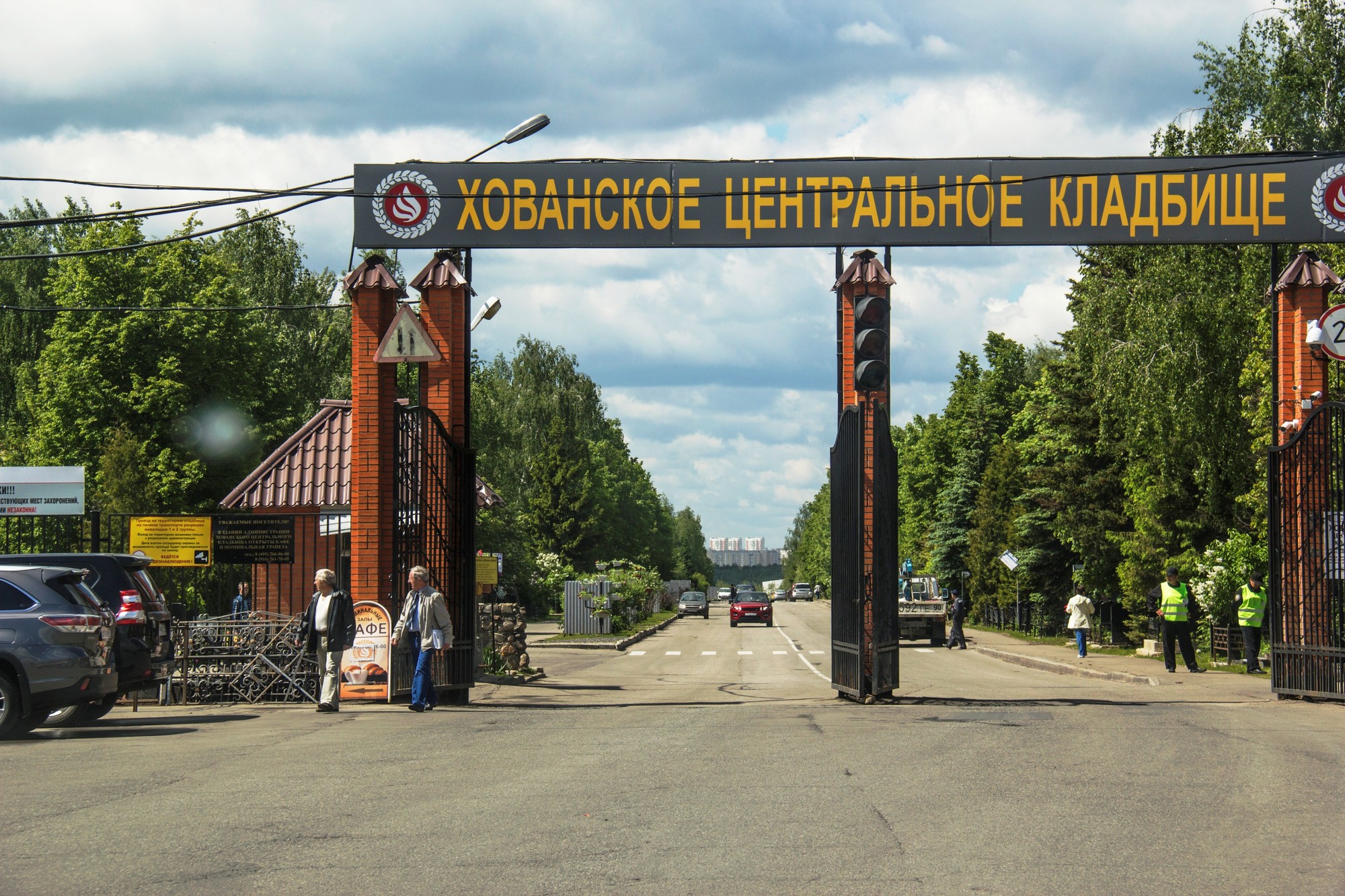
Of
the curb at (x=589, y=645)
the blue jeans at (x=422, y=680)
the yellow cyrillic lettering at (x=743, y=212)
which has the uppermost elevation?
the yellow cyrillic lettering at (x=743, y=212)

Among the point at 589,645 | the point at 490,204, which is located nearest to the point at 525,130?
the point at 490,204

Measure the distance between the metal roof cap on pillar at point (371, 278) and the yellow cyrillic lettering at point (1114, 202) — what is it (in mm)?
9537

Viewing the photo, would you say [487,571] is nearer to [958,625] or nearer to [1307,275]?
[1307,275]

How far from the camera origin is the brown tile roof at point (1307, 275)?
17.0 m

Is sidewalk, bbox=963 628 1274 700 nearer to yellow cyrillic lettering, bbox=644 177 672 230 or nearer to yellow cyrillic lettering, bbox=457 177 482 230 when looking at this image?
yellow cyrillic lettering, bbox=644 177 672 230

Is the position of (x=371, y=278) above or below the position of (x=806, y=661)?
above

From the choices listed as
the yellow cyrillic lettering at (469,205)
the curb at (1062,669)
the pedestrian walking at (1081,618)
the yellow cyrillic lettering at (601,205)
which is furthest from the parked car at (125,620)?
the pedestrian walking at (1081,618)

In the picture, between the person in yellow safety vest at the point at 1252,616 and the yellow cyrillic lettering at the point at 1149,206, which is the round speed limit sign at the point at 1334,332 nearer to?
the yellow cyrillic lettering at the point at 1149,206

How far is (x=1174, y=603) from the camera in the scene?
2281 centimetres

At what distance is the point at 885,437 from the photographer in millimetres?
15875

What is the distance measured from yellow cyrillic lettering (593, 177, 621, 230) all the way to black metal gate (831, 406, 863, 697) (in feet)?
13.3

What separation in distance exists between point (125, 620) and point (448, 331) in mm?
5835

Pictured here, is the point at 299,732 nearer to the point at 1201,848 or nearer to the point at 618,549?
the point at 1201,848

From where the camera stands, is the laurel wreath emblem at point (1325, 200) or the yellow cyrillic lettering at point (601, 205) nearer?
the laurel wreath emblem at point (1325, 200)
